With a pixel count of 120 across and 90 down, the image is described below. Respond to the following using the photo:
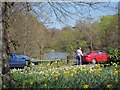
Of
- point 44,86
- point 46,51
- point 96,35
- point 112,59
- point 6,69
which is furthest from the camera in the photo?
point 96,35

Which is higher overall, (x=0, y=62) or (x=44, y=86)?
(x=0, y=62)

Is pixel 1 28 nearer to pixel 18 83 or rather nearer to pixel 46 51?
pixel 18 83

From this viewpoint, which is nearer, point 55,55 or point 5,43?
point 5,43

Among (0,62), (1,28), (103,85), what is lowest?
(103,85)

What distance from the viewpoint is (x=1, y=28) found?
4.60 m

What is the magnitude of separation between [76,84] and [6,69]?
1.16 m

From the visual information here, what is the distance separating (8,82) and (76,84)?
1.10m

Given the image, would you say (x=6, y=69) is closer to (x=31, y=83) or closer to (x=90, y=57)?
(x=31, y=83)

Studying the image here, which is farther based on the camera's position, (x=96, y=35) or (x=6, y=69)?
(x=96, y=35)

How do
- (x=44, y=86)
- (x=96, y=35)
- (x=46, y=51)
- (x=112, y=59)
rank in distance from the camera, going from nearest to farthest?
1. (x=44, y=86)
2. (x=112, y=59)
3. (x=46, y=51)
4. (x=96, y=35)

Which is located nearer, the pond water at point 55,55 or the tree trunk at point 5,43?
the tree trunk at point 5,43

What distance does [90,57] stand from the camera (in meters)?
18.8

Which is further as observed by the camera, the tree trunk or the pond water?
the pond water

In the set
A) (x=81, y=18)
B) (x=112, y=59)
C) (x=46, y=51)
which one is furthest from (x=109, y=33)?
(x=81, y=18)
